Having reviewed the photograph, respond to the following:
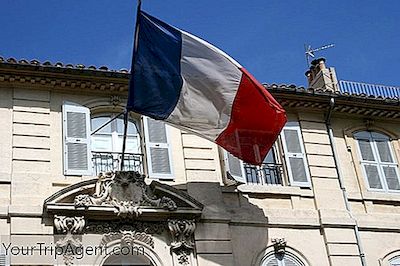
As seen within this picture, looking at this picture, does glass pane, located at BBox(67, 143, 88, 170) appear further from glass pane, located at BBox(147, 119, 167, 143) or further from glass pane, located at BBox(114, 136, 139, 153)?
glass pane, located at BBox(147, 119, 167, 143)

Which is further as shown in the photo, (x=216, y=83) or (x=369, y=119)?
(x=369, y=119)

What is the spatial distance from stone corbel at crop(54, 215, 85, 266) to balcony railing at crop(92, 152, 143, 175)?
1.43 meters

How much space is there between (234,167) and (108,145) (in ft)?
8.62

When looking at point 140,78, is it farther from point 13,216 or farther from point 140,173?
point 13,216

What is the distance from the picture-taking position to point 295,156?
1627cm

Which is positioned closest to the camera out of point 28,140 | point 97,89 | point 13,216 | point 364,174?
point 13,216

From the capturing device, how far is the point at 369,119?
17484 millimetres

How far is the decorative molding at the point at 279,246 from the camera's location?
14.7 m

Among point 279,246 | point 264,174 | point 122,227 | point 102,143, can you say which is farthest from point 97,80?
point 279,246

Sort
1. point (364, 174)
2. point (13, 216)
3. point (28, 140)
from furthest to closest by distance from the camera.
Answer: point (364, 174) < point (28, 140) < point (13, 216)

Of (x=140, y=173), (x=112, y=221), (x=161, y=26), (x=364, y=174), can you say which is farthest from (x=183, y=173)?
(x=364, y=174)

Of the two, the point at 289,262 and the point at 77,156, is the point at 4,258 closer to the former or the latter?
the point at 77,156

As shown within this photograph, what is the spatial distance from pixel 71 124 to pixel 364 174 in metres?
6.65

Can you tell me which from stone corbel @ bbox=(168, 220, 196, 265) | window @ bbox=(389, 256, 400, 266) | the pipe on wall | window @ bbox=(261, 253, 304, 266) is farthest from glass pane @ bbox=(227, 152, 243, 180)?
window @ bbox=(389, 256, 400, 266)
